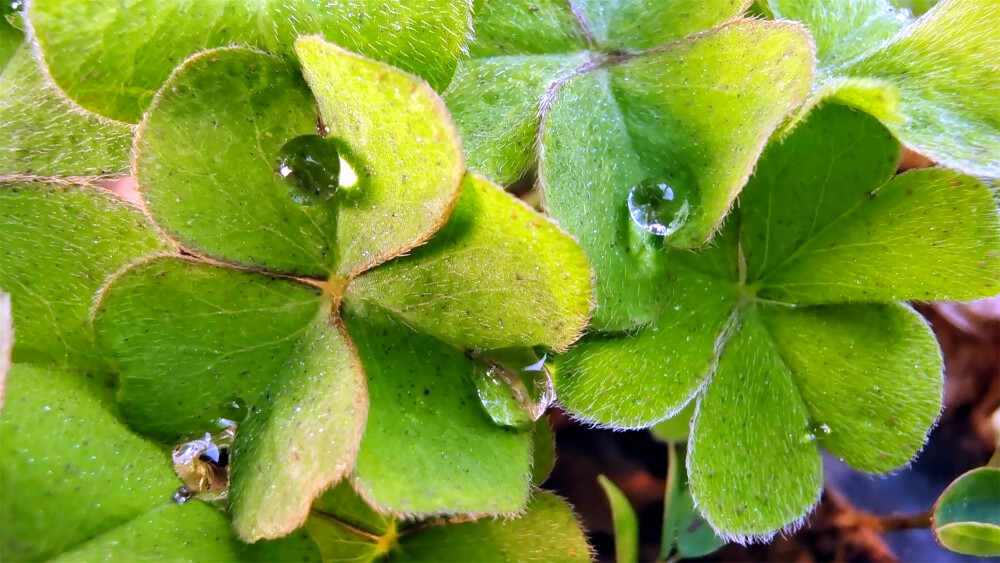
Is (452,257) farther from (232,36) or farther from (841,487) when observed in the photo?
(841,487)

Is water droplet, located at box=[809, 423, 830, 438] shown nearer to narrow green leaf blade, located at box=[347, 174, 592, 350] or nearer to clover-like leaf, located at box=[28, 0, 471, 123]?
narrow green leaf blade, located at box=[347, 174, 592, 350]

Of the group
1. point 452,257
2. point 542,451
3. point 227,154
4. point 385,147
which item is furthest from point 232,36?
point 542,451

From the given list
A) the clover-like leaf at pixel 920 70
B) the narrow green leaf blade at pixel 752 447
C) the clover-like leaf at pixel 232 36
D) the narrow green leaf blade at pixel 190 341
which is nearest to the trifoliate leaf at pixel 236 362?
the narrow green leaf blade at pixel 190 341

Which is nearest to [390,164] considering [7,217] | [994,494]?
[7,217]

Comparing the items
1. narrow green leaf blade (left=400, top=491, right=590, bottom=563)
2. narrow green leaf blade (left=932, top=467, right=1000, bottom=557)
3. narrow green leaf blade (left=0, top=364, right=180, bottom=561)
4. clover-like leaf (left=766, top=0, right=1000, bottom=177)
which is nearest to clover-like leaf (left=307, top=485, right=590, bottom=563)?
narrow green leaf blade (left=400, top=491, right=590, bottom=563)

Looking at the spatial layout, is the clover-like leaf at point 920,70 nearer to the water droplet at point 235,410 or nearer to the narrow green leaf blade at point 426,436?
the narrow green leaf blade at point 426,436
